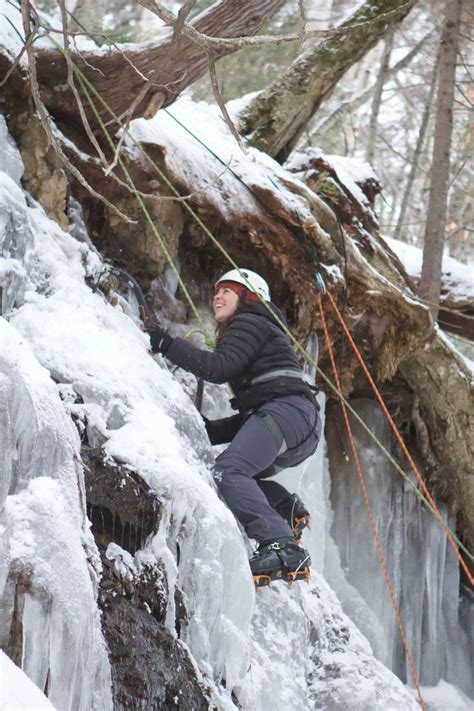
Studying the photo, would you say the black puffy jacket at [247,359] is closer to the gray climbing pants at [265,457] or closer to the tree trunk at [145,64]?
the gray climbing pants at [265,457]

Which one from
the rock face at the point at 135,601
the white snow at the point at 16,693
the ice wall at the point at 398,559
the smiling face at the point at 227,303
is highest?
the smiling face at the point at 227,303

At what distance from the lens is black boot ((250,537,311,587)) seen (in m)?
3.75

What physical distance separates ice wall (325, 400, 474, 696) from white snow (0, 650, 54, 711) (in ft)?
17.9

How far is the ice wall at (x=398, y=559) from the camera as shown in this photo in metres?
7.25

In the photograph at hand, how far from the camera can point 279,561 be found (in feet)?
12.3

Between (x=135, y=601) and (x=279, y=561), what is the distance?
29.5 inches

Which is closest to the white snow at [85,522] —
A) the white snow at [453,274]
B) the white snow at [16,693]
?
the white snow at [16,693]

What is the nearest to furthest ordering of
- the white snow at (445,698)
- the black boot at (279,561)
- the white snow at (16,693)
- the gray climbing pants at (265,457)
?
1. the white snow at (16,693)
2. the black boot at (279,561)
3. the gray climbing pants at (265,457)
4. the white snow at (445,698)

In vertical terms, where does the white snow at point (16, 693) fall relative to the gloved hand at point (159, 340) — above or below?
below

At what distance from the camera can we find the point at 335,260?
6.24m

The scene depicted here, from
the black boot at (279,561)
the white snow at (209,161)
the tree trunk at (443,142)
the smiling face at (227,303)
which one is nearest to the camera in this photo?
the black boot at (279,561)

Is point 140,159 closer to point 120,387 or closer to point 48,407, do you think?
point 120,387

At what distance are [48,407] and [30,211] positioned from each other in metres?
1.93

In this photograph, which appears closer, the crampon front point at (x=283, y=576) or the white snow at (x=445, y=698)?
the crampon front point at (x=283, y=576)
